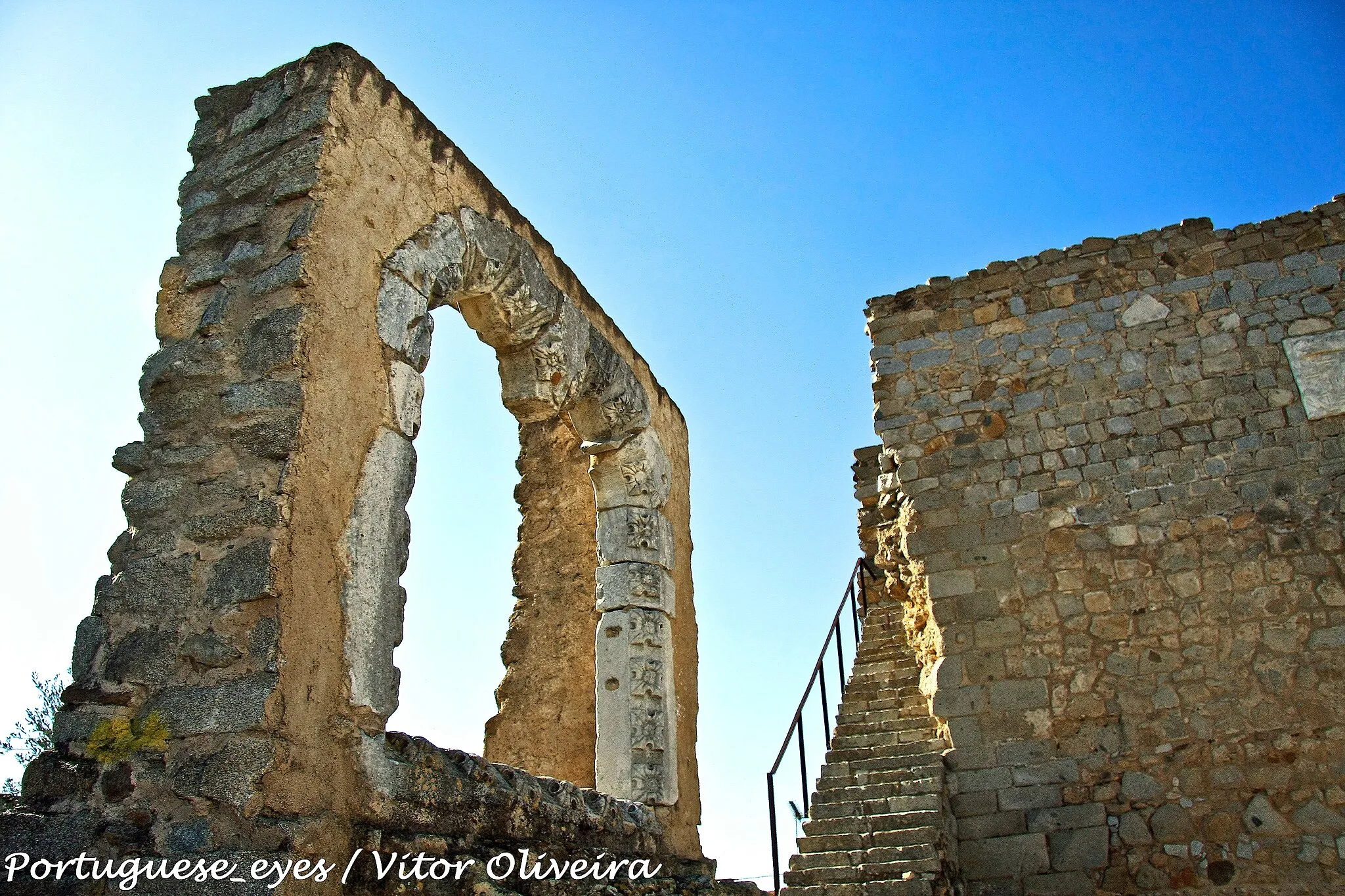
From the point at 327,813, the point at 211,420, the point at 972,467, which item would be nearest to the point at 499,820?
the point at 327,813

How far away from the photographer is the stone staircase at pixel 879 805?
5.32m

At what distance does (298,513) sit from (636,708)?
8.99ft

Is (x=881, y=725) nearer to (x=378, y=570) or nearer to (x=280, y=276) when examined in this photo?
(x=378, y=570)

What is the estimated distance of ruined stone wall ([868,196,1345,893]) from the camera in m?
5.61

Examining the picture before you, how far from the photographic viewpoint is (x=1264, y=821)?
216 inches

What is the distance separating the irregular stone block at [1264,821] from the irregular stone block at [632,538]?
129 inches

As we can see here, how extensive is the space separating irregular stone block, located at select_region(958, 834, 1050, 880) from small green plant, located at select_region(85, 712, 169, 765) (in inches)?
168

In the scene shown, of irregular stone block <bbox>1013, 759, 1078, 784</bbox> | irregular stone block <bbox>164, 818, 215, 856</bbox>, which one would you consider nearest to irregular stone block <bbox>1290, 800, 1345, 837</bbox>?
irregular stone block <bbox>1013, 759, 1078, 784</bbox>

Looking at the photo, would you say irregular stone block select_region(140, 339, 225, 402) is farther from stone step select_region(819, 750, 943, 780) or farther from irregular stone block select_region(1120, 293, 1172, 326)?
irregular stone block select_region(1120, 293, 1172, 326)

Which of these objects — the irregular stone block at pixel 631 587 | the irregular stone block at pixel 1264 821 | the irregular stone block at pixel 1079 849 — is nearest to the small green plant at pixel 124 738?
the irregular stone block at pixel 631 587

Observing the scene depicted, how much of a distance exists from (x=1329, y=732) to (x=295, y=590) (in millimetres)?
5156

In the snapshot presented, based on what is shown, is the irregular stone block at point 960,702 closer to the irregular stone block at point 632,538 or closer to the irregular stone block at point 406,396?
the irregular stone block at point 632,538

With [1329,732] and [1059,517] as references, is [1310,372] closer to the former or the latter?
[1059,517]

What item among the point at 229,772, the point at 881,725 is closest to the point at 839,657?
the point at 881,725
